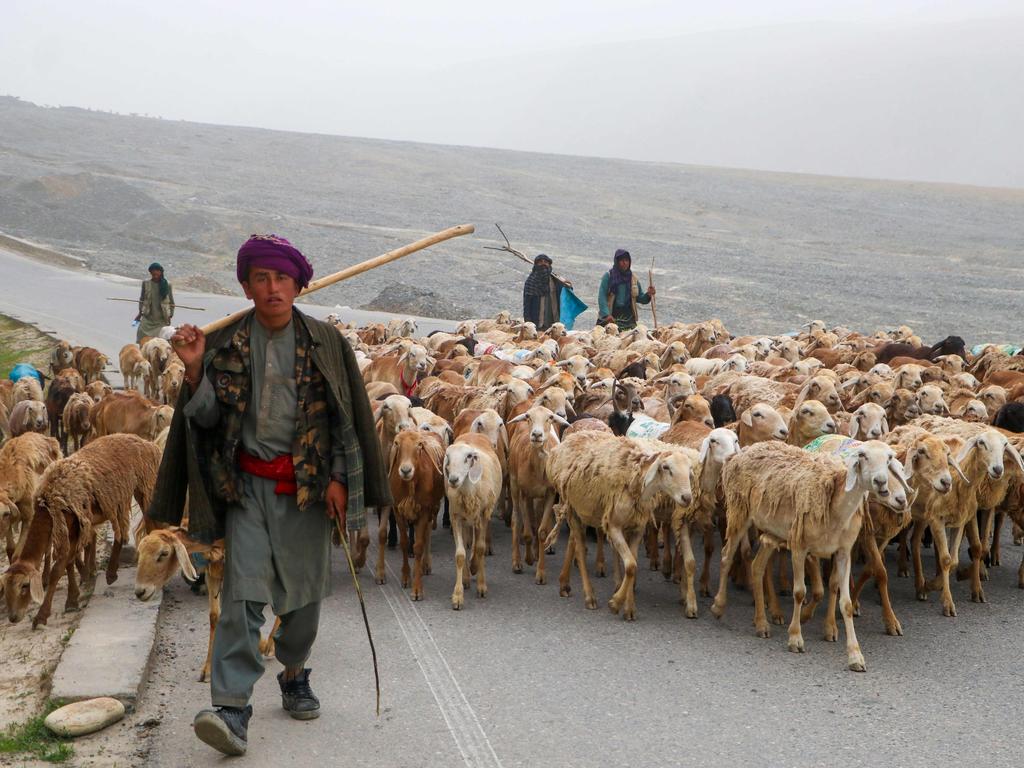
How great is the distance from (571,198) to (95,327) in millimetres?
34936

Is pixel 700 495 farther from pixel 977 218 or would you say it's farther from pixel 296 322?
pixel 977 218

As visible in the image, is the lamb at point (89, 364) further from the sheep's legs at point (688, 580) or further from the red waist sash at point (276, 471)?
the red waist sash at point (276, 471)

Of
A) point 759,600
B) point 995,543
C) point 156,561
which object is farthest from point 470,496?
point 995,543

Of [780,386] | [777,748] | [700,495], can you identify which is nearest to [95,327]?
[780,386]

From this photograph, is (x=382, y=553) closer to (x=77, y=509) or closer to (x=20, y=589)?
(x=77, y=509)

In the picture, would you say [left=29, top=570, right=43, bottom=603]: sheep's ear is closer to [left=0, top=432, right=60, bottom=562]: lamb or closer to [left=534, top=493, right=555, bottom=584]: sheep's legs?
[left=0, top=432, right=60, bottom=562]: lamb

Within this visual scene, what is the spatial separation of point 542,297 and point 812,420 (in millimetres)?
12245

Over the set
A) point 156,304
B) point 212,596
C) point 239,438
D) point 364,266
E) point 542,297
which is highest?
point 364,266

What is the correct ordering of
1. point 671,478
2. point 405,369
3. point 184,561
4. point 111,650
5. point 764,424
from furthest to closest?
1. point 405,369
2. point 764,424
3. point 671,478
4. point 111,650
5. point 184,561

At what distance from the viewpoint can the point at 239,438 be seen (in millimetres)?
5496

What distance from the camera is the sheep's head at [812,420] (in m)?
10.3

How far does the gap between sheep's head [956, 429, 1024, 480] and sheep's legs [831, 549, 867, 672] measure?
1.61 m

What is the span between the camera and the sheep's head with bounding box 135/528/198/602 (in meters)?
6.72

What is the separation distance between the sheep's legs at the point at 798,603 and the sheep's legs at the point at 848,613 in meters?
0.25
